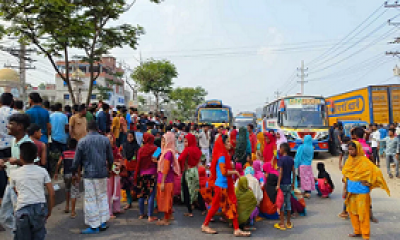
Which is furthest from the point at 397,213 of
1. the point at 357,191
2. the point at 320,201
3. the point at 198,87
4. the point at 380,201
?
the point at 198,87

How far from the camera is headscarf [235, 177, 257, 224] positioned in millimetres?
5457

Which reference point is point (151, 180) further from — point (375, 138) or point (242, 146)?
point (375, 138)

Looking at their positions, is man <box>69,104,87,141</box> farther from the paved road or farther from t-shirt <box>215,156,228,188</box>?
t-shirt <box>215,156,228,188</box>

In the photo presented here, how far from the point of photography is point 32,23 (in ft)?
34.1

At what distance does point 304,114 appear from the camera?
1584 cm

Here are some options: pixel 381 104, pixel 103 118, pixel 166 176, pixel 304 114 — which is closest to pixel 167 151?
pixel 166 176

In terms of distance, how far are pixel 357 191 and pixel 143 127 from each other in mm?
9077

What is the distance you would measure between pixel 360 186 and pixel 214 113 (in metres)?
15.2

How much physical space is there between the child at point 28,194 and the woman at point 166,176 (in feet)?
7.75

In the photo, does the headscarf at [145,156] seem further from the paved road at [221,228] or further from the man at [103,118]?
the man at [103,118]

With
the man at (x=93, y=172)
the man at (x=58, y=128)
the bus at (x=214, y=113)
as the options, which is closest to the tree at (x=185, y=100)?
the bus at (x=214, y=113)

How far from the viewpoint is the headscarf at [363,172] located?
5156 millimetres

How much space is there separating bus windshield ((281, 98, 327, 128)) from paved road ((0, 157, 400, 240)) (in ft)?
29.3

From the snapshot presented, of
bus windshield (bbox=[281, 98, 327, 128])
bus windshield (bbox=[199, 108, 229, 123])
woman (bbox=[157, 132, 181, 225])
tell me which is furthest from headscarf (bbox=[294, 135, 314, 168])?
bus windshield (bbox=[199, 108, 229, 123])
